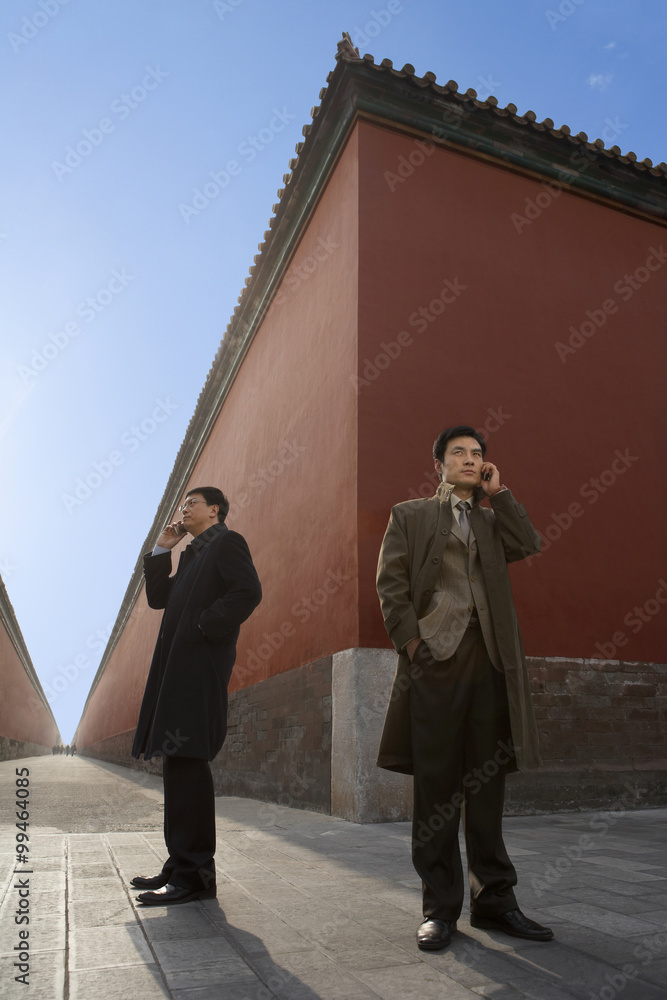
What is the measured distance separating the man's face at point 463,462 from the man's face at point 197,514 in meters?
1.06

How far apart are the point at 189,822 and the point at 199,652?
0.58 m

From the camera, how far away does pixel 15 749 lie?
23.4 metres

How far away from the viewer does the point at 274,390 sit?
8.65 metres

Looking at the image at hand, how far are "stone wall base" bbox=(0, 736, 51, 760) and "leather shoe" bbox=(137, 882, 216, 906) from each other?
66.2 ft

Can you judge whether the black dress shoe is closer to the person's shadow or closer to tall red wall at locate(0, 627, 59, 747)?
the person's shadow

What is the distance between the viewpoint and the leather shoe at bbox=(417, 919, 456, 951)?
74.3 inches

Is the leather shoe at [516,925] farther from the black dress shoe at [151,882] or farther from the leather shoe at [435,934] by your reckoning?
the black dress shoe at [151,882]

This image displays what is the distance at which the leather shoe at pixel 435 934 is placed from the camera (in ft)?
6.19

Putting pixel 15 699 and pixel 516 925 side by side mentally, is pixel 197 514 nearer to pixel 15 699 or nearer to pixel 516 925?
pixel 516 925

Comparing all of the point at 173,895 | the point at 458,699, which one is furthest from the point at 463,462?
the point at 173,895

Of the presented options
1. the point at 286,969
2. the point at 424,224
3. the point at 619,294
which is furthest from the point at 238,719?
the point at 286,969

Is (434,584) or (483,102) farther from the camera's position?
(483,102)

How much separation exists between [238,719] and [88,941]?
21.1 ft

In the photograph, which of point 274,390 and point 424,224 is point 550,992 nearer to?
point 424,224
